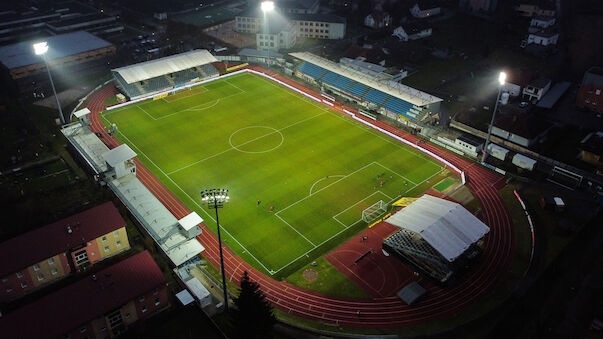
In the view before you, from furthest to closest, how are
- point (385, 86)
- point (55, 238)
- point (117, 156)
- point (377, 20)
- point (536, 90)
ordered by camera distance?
point (377, 20), point (536, 90), point (385, 86), point (117, 156), point (55, 238)

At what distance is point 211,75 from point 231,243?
144 ft

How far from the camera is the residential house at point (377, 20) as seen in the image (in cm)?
10173

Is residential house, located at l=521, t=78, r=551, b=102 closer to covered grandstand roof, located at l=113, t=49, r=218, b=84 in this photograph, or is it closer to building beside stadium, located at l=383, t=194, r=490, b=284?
building beside stadium, located at l=383, t=194, r=490, b=284

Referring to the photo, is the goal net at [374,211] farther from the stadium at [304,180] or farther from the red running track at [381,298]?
the red running track at [381,298]

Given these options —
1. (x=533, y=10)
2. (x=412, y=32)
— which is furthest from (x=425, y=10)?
(x=533, y=10)

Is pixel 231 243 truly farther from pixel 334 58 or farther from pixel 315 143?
pixel 334 58

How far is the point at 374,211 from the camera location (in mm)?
44188

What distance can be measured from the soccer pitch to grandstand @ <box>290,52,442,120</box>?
208 inches

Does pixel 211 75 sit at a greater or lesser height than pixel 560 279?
greater

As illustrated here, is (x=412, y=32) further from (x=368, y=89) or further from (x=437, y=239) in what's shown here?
(x=437, y=239)

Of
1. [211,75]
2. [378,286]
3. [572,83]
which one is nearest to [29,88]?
[211,75]

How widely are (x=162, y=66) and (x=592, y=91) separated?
66.8m

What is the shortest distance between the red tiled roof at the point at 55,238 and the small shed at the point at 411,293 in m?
25.3

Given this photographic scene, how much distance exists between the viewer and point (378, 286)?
36031 mm
